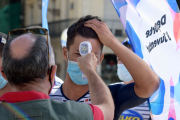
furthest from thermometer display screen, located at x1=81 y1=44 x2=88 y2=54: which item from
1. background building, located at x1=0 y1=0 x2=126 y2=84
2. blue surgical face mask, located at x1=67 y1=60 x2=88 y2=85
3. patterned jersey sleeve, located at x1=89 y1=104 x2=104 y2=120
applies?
background building, located at x1=0 y1=0 x2=126 y2=84

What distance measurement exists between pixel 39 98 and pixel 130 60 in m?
0.85

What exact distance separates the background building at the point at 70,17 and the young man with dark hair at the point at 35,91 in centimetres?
1337

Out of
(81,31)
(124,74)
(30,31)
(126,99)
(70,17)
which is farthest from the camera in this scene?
(70,17)

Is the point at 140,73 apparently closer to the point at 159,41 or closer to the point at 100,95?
the point at 159,41

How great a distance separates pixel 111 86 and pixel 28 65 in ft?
3.38

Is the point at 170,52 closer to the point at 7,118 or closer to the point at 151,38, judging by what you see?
the point at 151,38

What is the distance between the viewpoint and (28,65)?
1.29m

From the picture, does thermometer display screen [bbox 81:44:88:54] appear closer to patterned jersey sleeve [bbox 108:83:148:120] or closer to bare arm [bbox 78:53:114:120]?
bare arm [bbox 78:53:114:120]

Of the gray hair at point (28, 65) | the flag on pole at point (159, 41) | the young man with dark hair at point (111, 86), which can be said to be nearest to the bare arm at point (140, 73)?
the young man with dark hair at point (111, 86)

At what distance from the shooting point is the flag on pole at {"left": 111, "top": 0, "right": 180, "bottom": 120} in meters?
1.86

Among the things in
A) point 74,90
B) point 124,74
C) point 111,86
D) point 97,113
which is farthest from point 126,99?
point 124,74

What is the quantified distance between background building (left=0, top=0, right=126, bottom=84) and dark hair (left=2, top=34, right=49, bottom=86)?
13380 mm

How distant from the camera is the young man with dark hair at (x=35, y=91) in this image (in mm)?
1218

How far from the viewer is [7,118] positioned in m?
1.20
